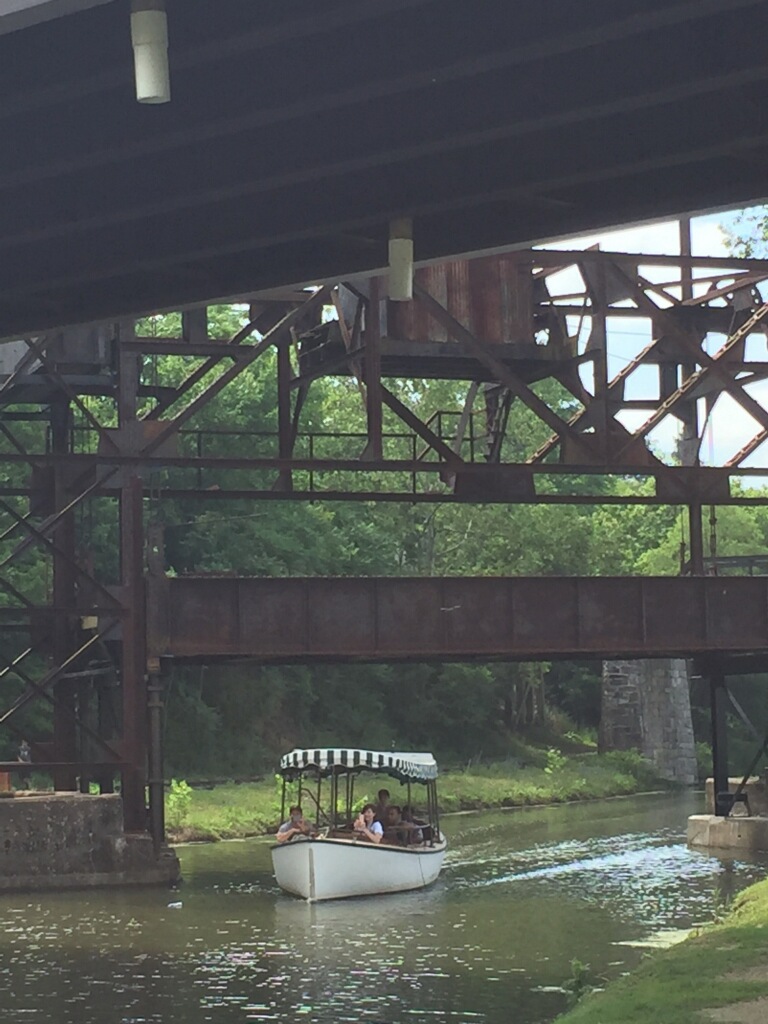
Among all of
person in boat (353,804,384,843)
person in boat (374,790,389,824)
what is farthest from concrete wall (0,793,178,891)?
person in boat (374,790,389,824)

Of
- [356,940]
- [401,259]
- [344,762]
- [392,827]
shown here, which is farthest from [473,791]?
[401,259]

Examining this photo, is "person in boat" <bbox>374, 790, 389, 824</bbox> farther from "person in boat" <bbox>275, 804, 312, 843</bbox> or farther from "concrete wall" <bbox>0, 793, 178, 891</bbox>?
"concrete wall" <bbox>0, 793, 178, 891</bbox>

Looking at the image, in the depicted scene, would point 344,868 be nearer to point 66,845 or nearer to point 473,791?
point 66,845

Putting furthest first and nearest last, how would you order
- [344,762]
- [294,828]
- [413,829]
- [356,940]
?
[413,829] → [344,762] → [294,828] → [356,940]

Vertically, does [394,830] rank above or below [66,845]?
below

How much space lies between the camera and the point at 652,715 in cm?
8238

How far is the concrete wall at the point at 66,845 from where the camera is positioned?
35.0 meters

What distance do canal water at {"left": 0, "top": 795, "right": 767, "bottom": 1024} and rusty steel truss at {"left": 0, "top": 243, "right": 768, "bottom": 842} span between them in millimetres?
4828

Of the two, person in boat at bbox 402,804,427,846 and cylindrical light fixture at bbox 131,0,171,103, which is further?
person in boat at bbox 402,804,427,846

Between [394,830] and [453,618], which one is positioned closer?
[394,830]

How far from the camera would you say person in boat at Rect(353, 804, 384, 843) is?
36688mm

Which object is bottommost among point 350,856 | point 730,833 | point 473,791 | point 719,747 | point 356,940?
point 473,791

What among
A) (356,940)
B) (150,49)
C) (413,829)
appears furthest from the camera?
(413,829)

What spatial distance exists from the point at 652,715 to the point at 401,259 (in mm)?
69489
